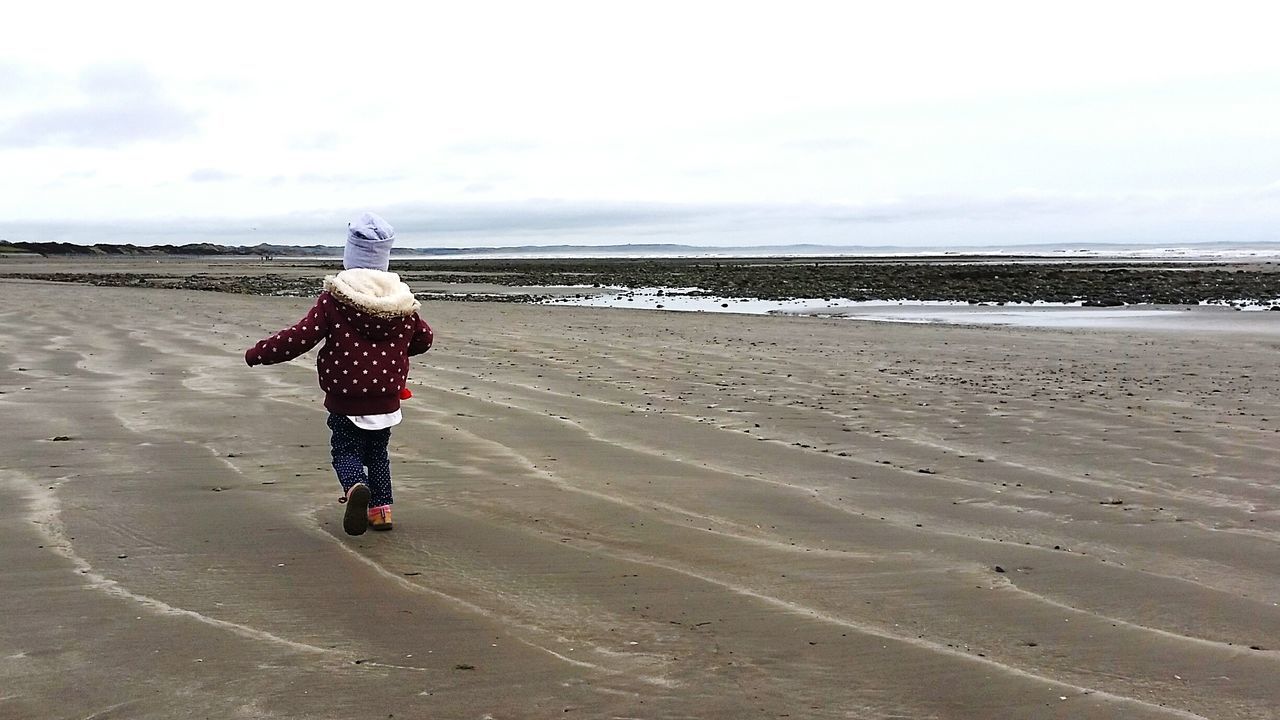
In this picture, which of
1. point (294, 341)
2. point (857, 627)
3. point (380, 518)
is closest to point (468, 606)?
point (380, 518)

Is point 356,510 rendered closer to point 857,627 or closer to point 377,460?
point 377,460

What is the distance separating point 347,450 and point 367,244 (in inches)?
37.5

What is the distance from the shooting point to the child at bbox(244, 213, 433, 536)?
4.79 m

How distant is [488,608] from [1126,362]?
1065 cm

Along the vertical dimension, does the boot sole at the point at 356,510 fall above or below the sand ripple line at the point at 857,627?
above

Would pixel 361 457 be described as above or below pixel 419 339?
below

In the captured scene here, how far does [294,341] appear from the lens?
4750 mm

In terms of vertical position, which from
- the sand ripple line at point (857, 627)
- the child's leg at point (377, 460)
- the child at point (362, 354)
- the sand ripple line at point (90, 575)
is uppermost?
the child at point (362, 354)

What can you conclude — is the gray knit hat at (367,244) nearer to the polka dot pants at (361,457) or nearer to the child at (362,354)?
the child at (362,354)

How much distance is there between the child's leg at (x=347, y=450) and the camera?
4910 mm

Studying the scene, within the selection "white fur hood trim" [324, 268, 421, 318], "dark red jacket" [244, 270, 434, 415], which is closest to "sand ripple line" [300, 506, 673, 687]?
"dark red jacket" [244, 270, 434, 415]

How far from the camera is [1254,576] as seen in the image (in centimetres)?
436

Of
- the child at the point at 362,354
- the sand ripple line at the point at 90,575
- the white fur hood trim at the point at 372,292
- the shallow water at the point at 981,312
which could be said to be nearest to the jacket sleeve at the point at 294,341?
the child at the point at 362,354

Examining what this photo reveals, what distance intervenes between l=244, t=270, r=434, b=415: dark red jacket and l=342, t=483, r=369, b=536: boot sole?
0.40m
